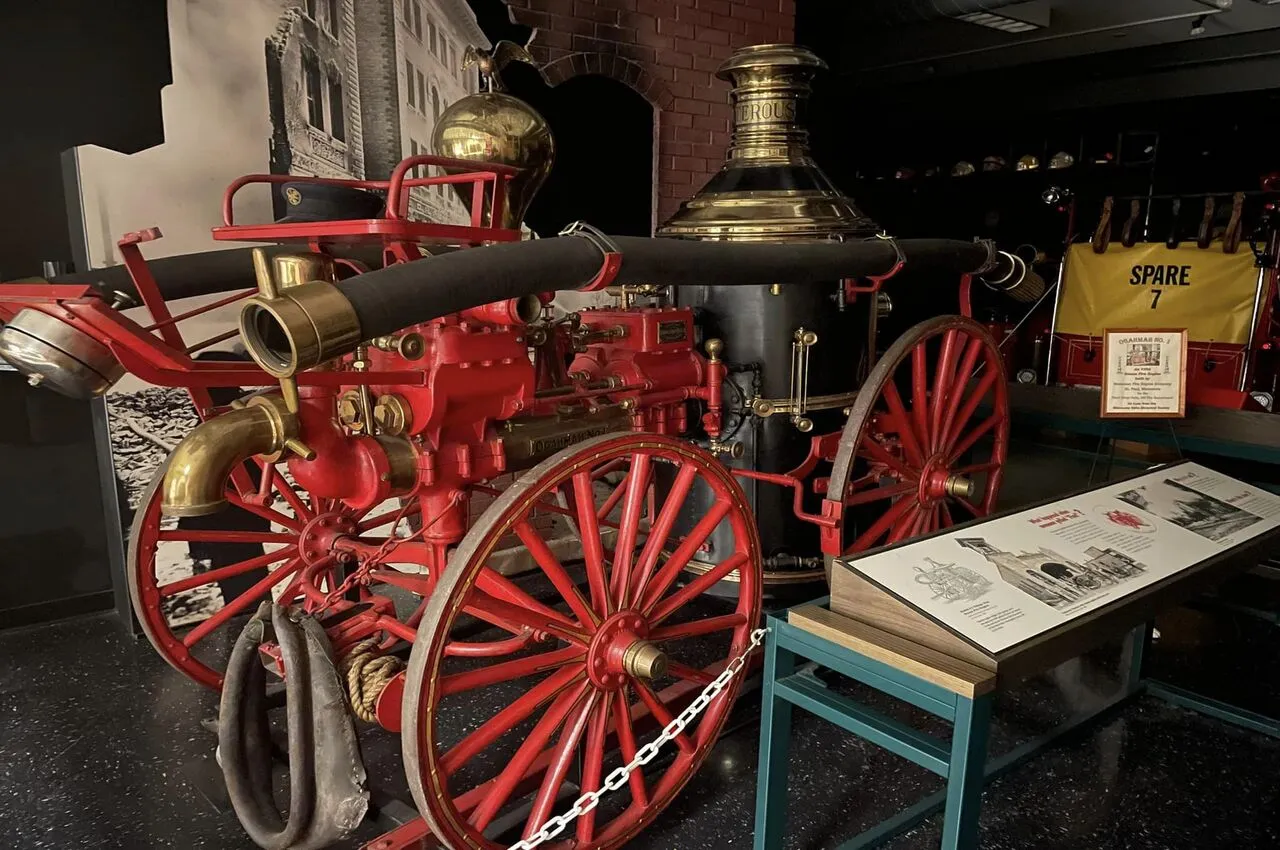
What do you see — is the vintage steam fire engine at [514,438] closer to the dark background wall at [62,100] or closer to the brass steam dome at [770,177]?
the brass steam dome at [770,177]

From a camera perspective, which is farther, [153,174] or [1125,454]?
[1125,454]

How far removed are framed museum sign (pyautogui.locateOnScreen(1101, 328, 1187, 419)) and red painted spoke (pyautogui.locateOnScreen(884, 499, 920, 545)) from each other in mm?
978

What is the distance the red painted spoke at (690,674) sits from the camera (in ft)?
7.85

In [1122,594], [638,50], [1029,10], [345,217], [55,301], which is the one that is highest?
[1029,10]

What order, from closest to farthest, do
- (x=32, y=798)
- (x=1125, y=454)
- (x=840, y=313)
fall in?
(x=32, y=798) < (x=840, y=313) < (x=1125, y=454)

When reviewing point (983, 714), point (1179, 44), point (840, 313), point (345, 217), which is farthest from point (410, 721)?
point (1179, 44)

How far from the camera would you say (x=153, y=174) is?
338 cm

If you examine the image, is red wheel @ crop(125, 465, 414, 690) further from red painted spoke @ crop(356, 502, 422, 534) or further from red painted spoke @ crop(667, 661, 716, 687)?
red painted spoke @ crop(667, 661, 716, 687)

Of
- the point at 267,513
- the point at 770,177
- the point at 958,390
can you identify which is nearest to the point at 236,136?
the point at 267,513

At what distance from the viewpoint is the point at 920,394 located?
3.23 m

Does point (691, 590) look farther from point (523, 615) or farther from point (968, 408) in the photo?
point (968, 408)

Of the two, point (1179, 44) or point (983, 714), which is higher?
point (1179, 44)

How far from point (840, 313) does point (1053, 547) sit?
135 centimetres

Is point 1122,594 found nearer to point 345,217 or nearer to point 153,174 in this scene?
point 345,217
